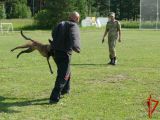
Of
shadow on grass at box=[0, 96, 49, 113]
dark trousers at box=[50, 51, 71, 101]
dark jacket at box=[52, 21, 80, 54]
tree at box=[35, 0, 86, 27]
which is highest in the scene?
tree at box=[35, 0, 86, 27]

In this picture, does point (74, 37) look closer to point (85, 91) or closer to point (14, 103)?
point (14, 103)

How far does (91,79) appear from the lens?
46.2 feet

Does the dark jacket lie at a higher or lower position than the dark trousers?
higher

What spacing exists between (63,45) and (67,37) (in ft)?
0.66

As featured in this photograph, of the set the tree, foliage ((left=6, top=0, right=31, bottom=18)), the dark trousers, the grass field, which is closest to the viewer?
the grass field

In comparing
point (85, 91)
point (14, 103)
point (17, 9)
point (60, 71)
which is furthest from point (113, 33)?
point (17, 9)

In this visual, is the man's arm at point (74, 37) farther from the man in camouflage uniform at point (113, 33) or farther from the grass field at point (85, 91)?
the man in camouflage uniform at point (113, 33)

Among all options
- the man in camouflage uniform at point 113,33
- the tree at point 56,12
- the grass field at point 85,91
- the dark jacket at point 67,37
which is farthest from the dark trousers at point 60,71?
the tree at point 56,12

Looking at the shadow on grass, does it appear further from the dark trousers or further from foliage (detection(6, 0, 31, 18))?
foliage (detection(6, 0, 31, 18))

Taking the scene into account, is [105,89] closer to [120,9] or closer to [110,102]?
[110,102]

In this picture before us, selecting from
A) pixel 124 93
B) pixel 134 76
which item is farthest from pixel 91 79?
pixel 124 93

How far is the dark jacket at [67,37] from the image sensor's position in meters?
10.2

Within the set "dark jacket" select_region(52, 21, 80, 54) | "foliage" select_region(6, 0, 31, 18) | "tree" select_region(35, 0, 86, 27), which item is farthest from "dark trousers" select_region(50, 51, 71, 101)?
"foliage" select_region(6, 0, 31, 18)

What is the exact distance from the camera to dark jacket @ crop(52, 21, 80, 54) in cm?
1016
